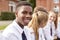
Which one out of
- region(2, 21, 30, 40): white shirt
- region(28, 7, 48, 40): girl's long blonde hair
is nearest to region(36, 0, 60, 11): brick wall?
region(28, 7, 48, 40): girl's long blonde hair

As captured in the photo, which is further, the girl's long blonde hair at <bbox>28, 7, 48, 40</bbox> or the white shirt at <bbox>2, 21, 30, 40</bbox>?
the girl's long blonde hair at <bbox>28, 7, 48, 40</bbox>

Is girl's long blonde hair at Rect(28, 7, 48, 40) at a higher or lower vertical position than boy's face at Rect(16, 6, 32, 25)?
lower

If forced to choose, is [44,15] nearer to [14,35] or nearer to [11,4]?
[14,35]

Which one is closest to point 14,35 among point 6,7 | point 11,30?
point 11,30

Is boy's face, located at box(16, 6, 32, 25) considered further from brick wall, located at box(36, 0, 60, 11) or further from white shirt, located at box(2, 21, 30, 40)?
brick wall, located at box(36, 0, 60, 11)

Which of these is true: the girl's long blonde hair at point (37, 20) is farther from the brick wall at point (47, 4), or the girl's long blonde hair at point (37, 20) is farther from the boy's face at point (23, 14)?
the brick wall at point (47, 4)

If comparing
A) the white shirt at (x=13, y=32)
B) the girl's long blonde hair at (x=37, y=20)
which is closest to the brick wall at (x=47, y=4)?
the girl's long blonde hair at (x=37, y=20)

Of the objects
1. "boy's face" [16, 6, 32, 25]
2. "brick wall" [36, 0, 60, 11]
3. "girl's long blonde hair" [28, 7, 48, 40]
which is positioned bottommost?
"brick wall" [36, 0, 60, 11]

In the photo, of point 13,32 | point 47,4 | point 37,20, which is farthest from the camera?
point 47,4

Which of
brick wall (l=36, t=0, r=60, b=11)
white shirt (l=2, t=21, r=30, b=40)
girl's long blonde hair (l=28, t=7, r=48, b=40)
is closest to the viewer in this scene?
white shirt (l=2, t=21, r=30, b=40)

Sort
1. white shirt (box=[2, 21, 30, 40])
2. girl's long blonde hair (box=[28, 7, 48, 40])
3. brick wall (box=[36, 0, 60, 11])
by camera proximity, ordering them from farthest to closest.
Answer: brick wall (box=[36, 0, 60, 11]) → girl's long blonde hair (box=[28, 7, 48, 40]) → white shirt (box=[2, 21, 30, 40])

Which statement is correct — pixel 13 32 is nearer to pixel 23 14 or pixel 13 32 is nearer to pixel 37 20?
pixel 23 14

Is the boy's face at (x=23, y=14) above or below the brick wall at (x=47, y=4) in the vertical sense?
above

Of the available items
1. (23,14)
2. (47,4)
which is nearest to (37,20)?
(23,14)
